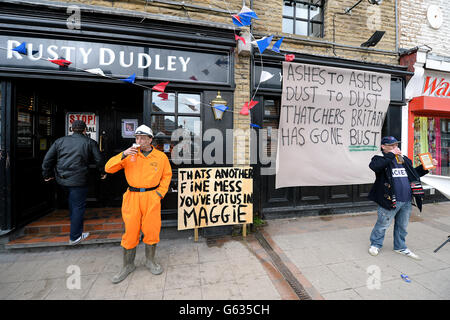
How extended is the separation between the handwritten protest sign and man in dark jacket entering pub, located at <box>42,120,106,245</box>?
1575 millimetres

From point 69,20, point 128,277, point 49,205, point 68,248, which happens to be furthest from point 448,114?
point 49,205

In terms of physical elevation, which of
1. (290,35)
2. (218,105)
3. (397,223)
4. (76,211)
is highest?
(290,35)

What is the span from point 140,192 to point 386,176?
371 cm

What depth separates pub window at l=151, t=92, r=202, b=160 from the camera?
3.84 metres

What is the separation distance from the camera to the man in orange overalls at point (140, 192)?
8.34ft

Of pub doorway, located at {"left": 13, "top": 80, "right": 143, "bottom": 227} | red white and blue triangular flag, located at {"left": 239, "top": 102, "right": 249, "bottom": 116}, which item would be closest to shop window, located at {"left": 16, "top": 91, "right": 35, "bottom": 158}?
pub doorway, located at {"left": 13, "top": 80, "right": 143, "bottom": 227}

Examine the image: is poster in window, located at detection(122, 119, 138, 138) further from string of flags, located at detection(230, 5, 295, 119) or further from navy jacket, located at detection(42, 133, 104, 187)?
string of flags, located at detection(230, 5, 295, 119)

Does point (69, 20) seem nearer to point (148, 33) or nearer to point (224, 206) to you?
point (148, 33)

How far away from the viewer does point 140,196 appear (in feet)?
8.42

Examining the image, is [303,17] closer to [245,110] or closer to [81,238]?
[245,110]

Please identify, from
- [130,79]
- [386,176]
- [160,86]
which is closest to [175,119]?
[160,86]

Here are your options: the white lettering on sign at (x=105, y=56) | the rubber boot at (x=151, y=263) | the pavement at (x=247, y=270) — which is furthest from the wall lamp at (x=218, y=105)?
the rubber boot at (x=151, y=263)
